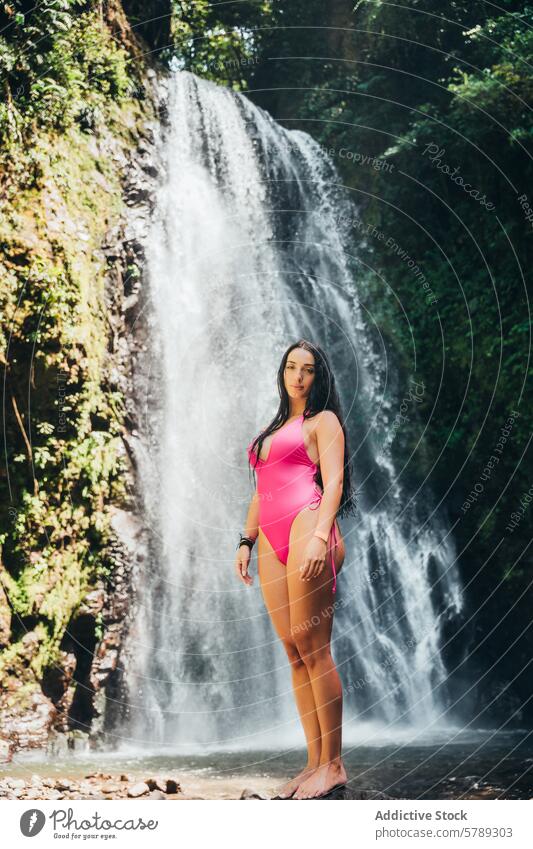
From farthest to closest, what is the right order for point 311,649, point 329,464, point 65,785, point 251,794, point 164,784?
point 65,785
point 164,784
point 251,794
point 329,464
point 311,649

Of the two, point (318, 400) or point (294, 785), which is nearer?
point (294, 785)

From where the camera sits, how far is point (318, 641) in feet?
12.5

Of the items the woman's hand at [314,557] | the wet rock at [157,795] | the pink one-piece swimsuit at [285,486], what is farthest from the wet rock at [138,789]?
the woman's hand at [314,557]

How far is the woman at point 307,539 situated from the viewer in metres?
3.79

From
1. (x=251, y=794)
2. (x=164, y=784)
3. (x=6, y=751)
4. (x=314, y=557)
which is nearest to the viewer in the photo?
(x=314, y=557)

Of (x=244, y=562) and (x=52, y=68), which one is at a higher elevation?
(x=52, y=68)

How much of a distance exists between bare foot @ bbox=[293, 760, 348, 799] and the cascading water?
8.38 feet

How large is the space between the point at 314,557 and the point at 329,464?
1.63 feet

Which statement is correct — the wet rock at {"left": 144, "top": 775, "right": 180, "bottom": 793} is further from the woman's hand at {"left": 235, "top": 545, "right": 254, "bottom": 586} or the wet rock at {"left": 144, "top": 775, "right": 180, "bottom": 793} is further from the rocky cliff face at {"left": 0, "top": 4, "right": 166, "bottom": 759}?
the woman's hand at {"left": 235, "top": 545, "right": 254, "bottom": 586}

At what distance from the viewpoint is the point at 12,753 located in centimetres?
562

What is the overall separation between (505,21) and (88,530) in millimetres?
6562

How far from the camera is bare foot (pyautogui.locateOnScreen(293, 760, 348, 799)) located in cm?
387

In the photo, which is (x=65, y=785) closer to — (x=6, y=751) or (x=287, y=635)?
(x=6, y=751)

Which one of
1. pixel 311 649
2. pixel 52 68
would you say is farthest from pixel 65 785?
pixel 52 68
